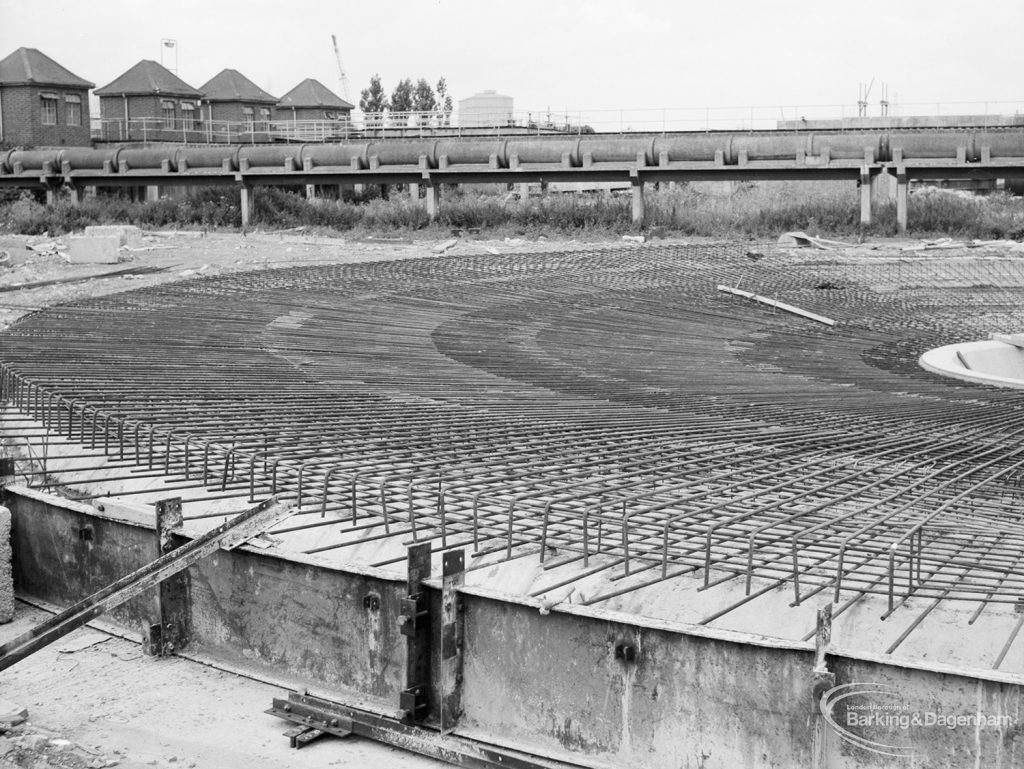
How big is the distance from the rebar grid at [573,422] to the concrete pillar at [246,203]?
17.9 metres

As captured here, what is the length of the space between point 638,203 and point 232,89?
34.1 metres

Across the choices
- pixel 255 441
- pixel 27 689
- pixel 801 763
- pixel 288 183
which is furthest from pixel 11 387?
pixel 288 183

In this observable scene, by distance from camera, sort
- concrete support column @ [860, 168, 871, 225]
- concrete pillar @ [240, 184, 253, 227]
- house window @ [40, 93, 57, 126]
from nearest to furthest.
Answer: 1. concrete support column @ [860, 168, 871, 225]
2. concrete pillar @ [240, 184, 253, 227]
3. house window @ [40, 93, 57, 126]

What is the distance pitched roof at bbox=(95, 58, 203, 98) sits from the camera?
181 ft

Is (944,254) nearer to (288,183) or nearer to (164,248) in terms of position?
(164,248)

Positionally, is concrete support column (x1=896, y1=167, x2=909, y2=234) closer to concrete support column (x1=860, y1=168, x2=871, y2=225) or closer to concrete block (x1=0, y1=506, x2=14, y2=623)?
concrete support column (x1=860, y1=168, x2=871, y2=225)

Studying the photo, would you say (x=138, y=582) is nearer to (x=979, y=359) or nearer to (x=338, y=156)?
(x=979, y=359)

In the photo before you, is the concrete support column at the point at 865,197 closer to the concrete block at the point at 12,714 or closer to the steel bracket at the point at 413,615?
the steel bracket at the point at 413,615

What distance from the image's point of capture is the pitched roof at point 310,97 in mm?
62062

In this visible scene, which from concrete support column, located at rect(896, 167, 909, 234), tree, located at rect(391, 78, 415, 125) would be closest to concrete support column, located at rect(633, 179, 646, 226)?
concrete support column, located at rect(896, 167, 909, 234)

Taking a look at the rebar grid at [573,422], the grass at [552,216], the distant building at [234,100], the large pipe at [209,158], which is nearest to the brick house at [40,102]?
the distant building at [234,100]

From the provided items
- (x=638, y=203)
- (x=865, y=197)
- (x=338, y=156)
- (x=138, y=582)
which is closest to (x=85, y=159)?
(x=338, y=156)

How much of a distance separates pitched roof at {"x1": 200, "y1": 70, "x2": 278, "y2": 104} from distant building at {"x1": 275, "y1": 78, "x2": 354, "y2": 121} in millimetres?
1643

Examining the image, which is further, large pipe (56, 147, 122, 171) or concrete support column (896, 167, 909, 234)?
large pipe (56, 147, 122, 171)
